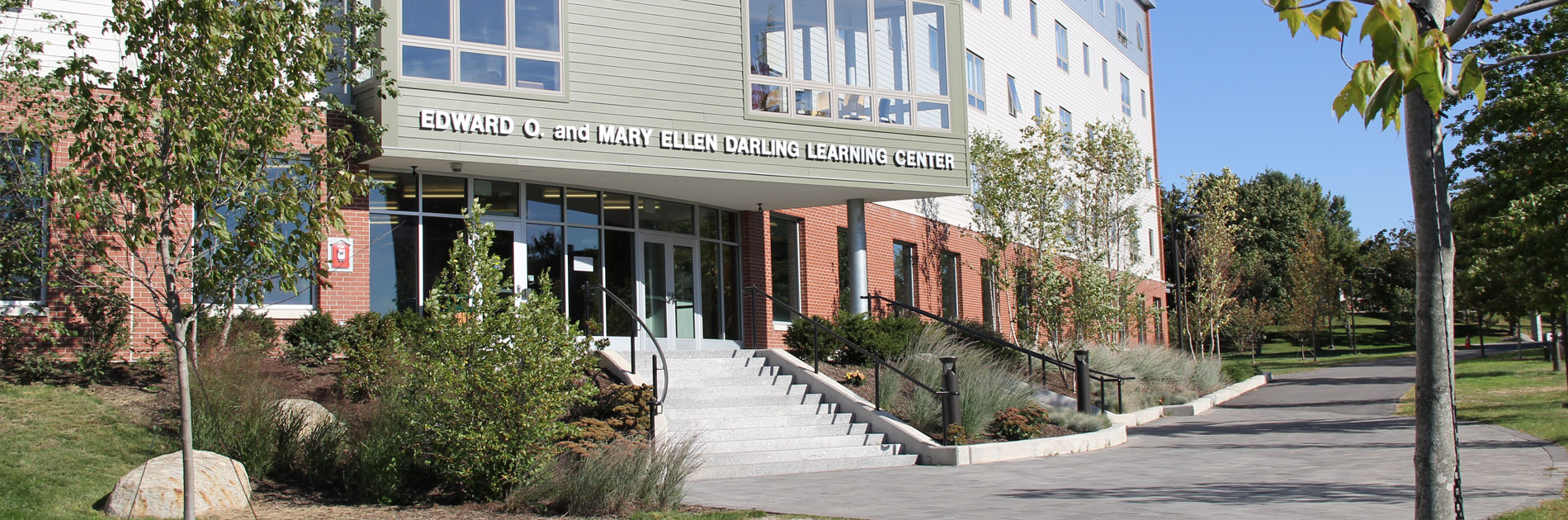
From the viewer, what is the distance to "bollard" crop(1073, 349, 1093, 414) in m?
A: 16.7

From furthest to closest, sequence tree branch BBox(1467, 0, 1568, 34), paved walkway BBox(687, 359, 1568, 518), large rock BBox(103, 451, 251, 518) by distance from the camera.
A: paved walkway BBox(687, 359, 1568, 518)
large rock BBox(103, 451, 251, 518)
tree branch BBox(1467, 0, 1568, 34)

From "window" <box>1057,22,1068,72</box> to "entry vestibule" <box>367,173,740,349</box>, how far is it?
57.0ft

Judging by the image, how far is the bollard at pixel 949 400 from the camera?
43.4 ft

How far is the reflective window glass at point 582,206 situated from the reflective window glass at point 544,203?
180 millimetres

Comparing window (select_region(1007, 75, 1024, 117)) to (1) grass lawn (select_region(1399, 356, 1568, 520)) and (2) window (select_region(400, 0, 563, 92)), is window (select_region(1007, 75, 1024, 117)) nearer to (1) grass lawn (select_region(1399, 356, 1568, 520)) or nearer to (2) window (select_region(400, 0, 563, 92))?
(1) grass lawn (select_region(1399, 356, 1568, 520))

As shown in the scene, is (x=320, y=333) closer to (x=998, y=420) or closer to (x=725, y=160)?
(x=725, y=160)

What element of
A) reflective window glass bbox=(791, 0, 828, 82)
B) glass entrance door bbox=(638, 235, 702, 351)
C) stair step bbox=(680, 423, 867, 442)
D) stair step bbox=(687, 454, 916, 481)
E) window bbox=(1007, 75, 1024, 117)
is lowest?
stair step bbox=(687, 454, 916, 481)

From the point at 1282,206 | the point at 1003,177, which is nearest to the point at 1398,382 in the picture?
the point at 1003,177

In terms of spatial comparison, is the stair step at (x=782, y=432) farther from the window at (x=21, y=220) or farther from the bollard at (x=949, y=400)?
A: the window at (x=21, y=220)

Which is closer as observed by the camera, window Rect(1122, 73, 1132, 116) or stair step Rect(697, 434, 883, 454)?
stair step Rect(697, 434, 883, 454)

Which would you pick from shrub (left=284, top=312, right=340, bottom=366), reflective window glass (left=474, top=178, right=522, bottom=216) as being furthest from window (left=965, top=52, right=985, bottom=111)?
shrub (left=284, top=312, right=340, bottom=366)

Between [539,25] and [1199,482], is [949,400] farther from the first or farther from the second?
[539,25]

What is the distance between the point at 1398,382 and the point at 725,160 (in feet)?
64.6

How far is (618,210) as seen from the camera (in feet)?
61.5
